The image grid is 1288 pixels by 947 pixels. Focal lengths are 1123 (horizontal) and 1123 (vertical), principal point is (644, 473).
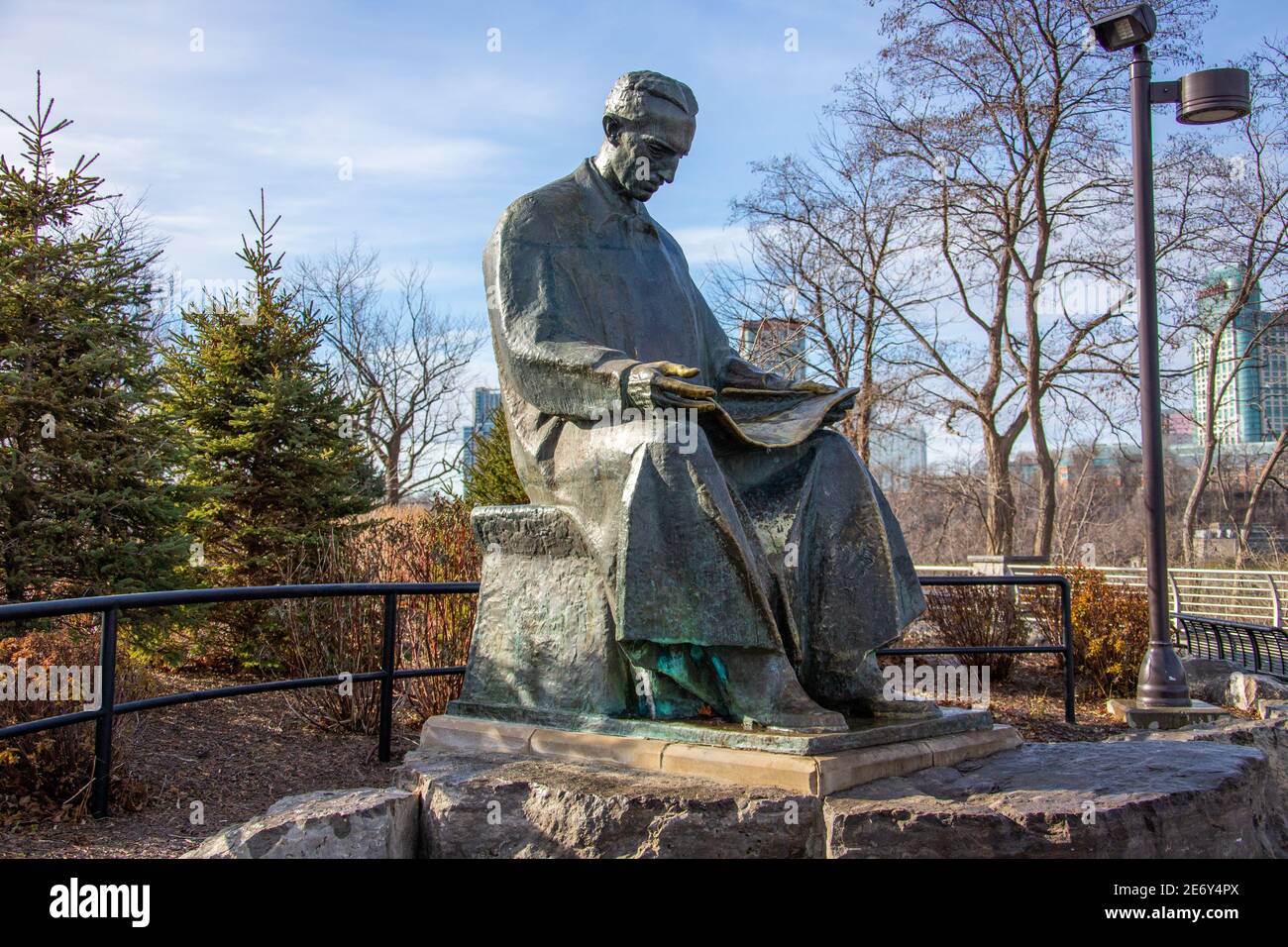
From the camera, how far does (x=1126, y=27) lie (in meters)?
7.66

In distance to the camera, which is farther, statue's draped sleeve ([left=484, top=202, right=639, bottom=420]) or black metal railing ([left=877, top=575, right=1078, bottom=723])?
black metal railing ([left=877, top=575, right=1078, bottom=723])

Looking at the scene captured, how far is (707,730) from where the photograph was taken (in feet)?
11.0

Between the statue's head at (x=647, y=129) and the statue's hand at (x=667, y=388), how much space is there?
967 mm

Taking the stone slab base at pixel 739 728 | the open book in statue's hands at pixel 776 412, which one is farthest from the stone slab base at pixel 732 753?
the open book in statue's hands at pixel 776 412

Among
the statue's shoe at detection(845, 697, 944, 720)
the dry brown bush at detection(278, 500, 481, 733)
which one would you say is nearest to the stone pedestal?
the statue's shoe at detection(845, 697, 944, 720)

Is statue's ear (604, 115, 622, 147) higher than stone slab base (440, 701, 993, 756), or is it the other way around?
statue's ear (604, 115, 622, 147)

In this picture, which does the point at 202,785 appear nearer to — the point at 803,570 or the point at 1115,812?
the point at 803,570

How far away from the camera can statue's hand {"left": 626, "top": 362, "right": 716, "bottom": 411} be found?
347 centimetres

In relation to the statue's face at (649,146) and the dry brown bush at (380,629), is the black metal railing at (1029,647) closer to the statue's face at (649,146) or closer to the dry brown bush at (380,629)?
the dry brown bush at (380,629)

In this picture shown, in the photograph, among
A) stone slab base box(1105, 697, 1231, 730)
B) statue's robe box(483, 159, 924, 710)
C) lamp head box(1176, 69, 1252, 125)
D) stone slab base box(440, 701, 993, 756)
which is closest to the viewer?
stone slab base box(440, 701, 993, 756)

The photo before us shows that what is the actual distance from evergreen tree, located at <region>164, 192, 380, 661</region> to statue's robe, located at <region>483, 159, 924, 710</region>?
283 inches

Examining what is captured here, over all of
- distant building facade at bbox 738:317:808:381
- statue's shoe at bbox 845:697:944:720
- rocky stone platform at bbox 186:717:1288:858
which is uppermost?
distant building facade at bbox 738:317:808:381

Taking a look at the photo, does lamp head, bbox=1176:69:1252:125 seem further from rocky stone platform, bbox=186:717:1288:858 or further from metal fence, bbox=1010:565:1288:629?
metal fence, bbox=1010:565:1288:629

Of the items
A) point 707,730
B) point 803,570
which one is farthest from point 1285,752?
point 707,730
